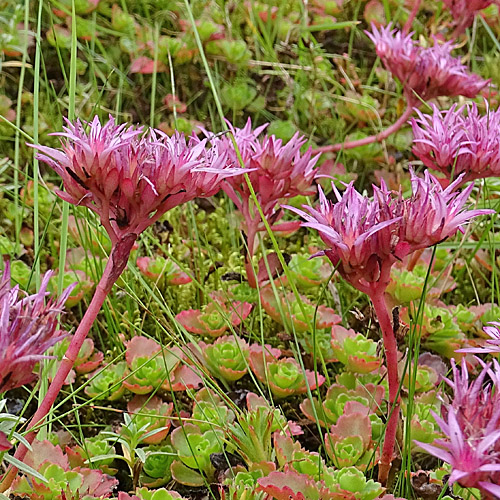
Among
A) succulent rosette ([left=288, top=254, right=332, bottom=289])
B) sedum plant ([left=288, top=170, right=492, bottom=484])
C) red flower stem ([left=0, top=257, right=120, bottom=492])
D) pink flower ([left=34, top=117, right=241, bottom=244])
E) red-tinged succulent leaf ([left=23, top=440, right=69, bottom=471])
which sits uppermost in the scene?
pink flower ([left=34, top=117, right=241, bottom=244])

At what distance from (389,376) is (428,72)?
1001 mm

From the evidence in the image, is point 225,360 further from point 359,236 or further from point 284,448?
point 359,236

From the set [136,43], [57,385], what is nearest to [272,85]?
[136,43]

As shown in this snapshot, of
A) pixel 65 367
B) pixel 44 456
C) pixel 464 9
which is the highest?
pixel 464 9

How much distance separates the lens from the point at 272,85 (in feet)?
7.66

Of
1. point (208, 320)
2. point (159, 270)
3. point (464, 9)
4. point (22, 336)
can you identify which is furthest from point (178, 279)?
point (464, 9)

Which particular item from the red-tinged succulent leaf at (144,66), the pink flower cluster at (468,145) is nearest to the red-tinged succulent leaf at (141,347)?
the pink flower cluster at (468,145)

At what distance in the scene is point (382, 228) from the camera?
88 cm

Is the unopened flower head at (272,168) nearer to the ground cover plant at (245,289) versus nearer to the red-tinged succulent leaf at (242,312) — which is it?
the ground cover plant at (245,289)

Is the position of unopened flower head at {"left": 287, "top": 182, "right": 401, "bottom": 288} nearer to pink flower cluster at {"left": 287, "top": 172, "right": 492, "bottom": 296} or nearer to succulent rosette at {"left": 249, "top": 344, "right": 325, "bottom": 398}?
pink flower cluster at {"left": 287, "top": 172, "right": 492, "bottom": 296}

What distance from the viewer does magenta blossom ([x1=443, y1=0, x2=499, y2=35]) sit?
2037 mm

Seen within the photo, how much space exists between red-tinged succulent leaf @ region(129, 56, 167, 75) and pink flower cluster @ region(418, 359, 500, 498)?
168 centimetres

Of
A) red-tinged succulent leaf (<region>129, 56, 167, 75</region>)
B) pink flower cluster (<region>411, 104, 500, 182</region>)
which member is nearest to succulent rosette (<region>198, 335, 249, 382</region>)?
pink flower cluster (<region>411, 104, 500, 182</region>)

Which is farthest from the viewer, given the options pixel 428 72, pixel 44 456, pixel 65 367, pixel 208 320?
pixel 428 72
